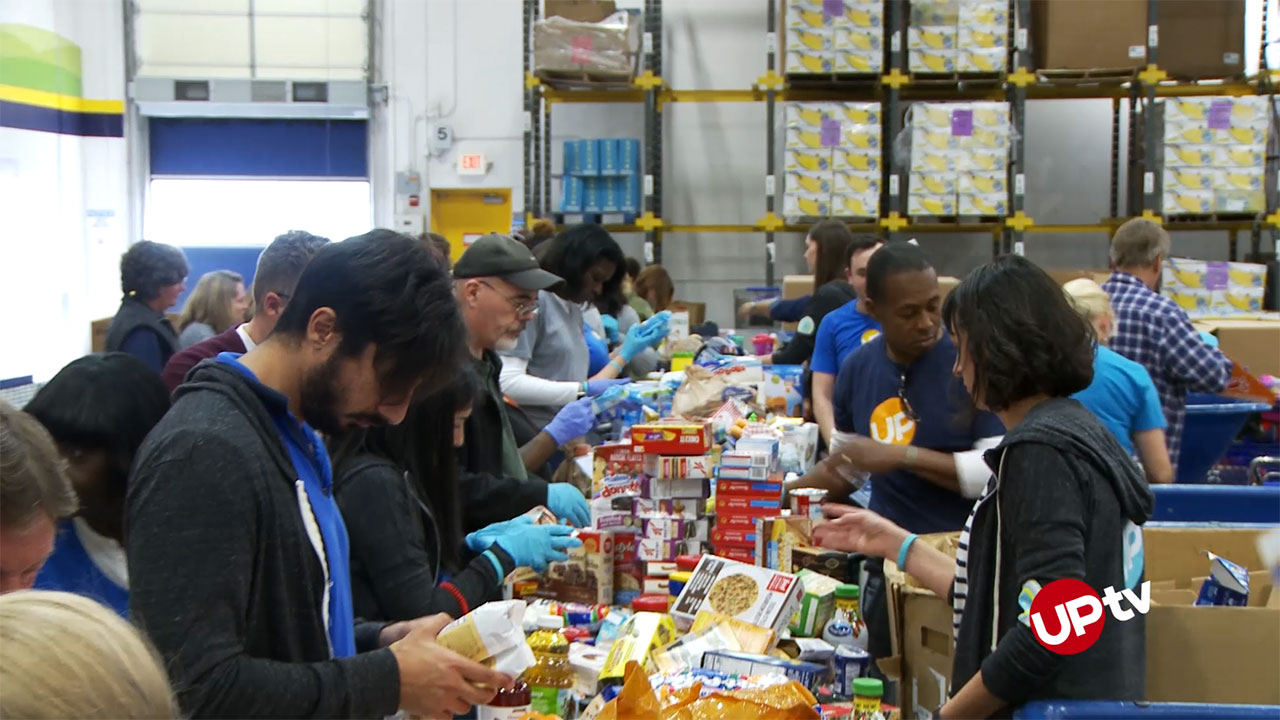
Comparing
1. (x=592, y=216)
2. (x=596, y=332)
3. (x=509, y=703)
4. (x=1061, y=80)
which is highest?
(x=1061, y=80)

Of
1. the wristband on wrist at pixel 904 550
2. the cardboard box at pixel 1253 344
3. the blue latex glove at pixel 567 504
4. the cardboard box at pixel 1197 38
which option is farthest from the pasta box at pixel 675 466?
the cardboard box at pixel 1197 38

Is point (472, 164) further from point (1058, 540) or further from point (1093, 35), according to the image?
point (1058, 540)

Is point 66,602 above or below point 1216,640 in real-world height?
above

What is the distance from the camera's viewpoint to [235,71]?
10.9m

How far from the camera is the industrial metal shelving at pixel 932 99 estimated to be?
9023 mm

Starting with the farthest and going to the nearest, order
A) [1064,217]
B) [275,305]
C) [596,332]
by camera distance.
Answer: [1064,217], [596,332], [275,305]

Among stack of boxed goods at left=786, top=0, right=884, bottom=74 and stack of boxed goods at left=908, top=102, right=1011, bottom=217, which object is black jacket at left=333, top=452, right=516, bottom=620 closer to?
stack of boxed goods at left=908, top=102, right=1011, bottom=217

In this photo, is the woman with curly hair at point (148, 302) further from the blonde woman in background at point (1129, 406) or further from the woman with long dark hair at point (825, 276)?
the blonde woman in background at point (1129, 406)

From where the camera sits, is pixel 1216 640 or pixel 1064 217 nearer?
pixel 1216 640

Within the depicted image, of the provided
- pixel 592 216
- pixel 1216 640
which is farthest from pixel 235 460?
pixel 592 216

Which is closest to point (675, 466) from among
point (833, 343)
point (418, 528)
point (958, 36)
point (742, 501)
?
point (742, 501)

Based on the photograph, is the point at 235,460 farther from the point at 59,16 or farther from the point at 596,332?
the point at 59,16

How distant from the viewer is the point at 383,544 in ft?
6.53

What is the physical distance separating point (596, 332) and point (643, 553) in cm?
261
